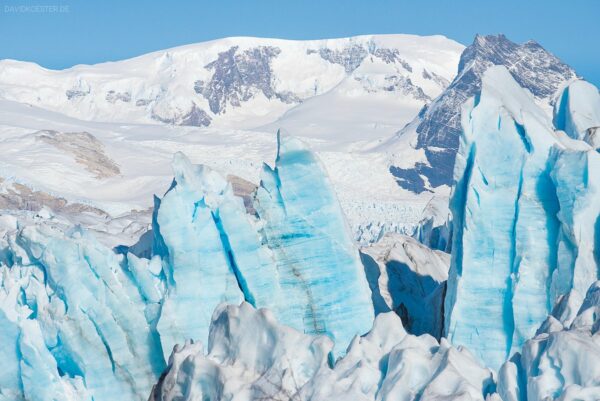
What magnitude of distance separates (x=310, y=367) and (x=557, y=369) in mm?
2575

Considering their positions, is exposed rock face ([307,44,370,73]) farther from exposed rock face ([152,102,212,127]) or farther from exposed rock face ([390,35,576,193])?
exposed rock face ([390,35,576,193])

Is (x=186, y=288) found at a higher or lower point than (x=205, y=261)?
lower

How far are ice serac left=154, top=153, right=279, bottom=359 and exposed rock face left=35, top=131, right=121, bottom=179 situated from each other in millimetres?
45514

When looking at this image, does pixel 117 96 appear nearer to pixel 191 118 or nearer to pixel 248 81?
pixel 191 118

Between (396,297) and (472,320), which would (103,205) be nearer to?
(396,297)

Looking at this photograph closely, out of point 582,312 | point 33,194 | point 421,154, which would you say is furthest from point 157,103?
point 582,312

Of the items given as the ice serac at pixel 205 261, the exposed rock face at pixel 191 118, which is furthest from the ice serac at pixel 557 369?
the exposed rock face at pixel 191 118

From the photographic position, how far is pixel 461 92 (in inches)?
3162

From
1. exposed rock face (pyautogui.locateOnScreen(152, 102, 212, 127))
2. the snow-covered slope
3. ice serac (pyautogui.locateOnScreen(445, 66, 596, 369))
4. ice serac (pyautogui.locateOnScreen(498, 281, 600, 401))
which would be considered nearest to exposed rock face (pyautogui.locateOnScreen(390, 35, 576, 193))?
the snow-covered slope

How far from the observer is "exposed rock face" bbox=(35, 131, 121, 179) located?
2382 inches

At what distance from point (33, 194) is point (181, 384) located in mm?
39536

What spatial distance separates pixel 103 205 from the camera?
47625mm

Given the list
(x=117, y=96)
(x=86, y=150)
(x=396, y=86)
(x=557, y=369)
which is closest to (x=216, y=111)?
(x=117, y=96)

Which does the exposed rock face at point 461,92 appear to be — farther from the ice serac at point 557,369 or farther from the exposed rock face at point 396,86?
the ice serac at point 557,369
